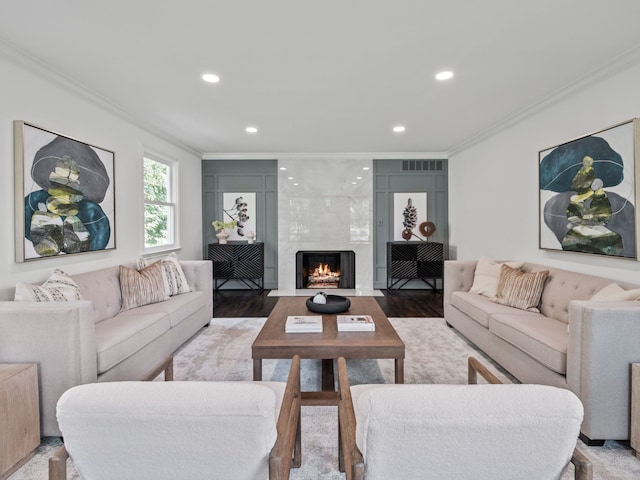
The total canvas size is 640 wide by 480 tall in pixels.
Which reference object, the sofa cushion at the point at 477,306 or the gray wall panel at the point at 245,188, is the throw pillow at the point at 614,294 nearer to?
the sofa cushion at the point at 477,306

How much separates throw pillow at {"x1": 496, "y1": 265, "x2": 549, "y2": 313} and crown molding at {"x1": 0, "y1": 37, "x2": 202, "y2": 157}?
4342mm

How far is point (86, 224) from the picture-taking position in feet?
10.6

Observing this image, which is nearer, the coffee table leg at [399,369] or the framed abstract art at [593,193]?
the coffee table leg at [399,369]

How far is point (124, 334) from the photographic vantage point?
94.0 inches

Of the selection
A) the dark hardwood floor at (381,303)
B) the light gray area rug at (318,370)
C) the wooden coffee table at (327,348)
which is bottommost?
the light gray area rug at (318,370)

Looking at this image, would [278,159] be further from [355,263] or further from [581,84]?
[581,84]

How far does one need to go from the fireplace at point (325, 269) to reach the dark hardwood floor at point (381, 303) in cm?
67

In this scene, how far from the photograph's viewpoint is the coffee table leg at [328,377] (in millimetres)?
2377

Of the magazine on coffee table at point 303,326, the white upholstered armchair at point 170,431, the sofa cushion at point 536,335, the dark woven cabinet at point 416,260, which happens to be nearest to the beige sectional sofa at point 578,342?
the sofa cushion at point 536,335

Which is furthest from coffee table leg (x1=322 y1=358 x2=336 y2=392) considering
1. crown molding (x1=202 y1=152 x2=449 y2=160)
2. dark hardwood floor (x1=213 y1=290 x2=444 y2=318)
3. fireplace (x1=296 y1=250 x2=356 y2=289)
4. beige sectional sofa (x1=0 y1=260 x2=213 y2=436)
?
crown molding (x1=202 y1=152 x2=449 y2=160)

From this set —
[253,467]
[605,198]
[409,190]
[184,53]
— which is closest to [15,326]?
[253,467]

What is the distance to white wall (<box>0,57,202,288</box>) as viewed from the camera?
8.11 ft

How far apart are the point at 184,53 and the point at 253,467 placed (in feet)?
8.80

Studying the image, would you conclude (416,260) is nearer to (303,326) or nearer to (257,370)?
(303,326)
